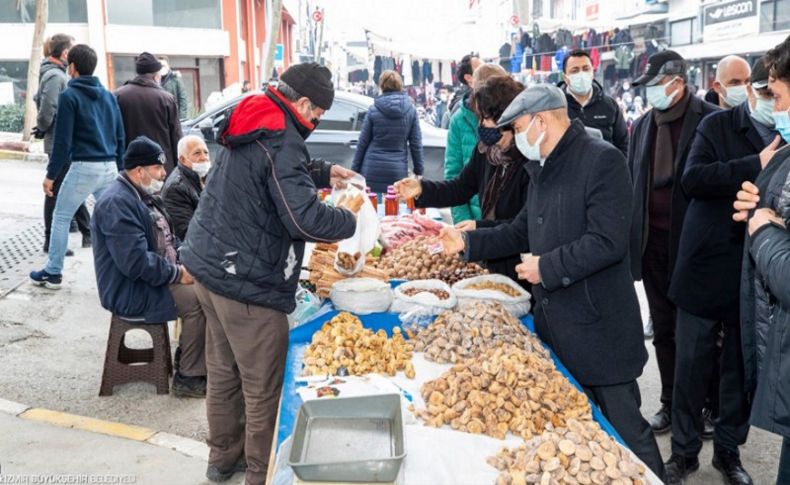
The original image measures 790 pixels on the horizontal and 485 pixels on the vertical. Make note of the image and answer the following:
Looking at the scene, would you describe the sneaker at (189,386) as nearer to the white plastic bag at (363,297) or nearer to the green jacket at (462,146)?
the white plastic bag at (363,297)

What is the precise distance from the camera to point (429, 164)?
11.2 metres

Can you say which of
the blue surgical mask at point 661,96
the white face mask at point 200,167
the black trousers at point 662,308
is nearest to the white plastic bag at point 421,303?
the black trousers at point 662,308

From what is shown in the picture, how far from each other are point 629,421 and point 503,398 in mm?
850

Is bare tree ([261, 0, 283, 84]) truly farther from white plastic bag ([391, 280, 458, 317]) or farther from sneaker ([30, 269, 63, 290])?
white plastic bag ([391, 280, 458, 317])

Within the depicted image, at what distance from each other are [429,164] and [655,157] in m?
6.73

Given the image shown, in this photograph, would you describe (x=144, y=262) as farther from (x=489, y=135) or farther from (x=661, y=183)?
(x=661, y=183)

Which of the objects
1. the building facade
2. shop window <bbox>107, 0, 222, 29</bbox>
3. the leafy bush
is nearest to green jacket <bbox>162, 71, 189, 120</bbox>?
the building facade

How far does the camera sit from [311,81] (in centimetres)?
337

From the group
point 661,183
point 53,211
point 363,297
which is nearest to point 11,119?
point 53,211

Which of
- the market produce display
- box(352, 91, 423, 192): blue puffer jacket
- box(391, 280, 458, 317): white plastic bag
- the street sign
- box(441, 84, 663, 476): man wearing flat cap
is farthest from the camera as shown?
the street sign

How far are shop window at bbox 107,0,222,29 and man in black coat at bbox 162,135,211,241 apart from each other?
20.9 metres

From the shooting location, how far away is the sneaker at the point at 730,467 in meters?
3.87

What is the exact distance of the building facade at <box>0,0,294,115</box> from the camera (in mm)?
23531

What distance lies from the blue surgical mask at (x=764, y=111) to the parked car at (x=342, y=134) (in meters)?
7.47
